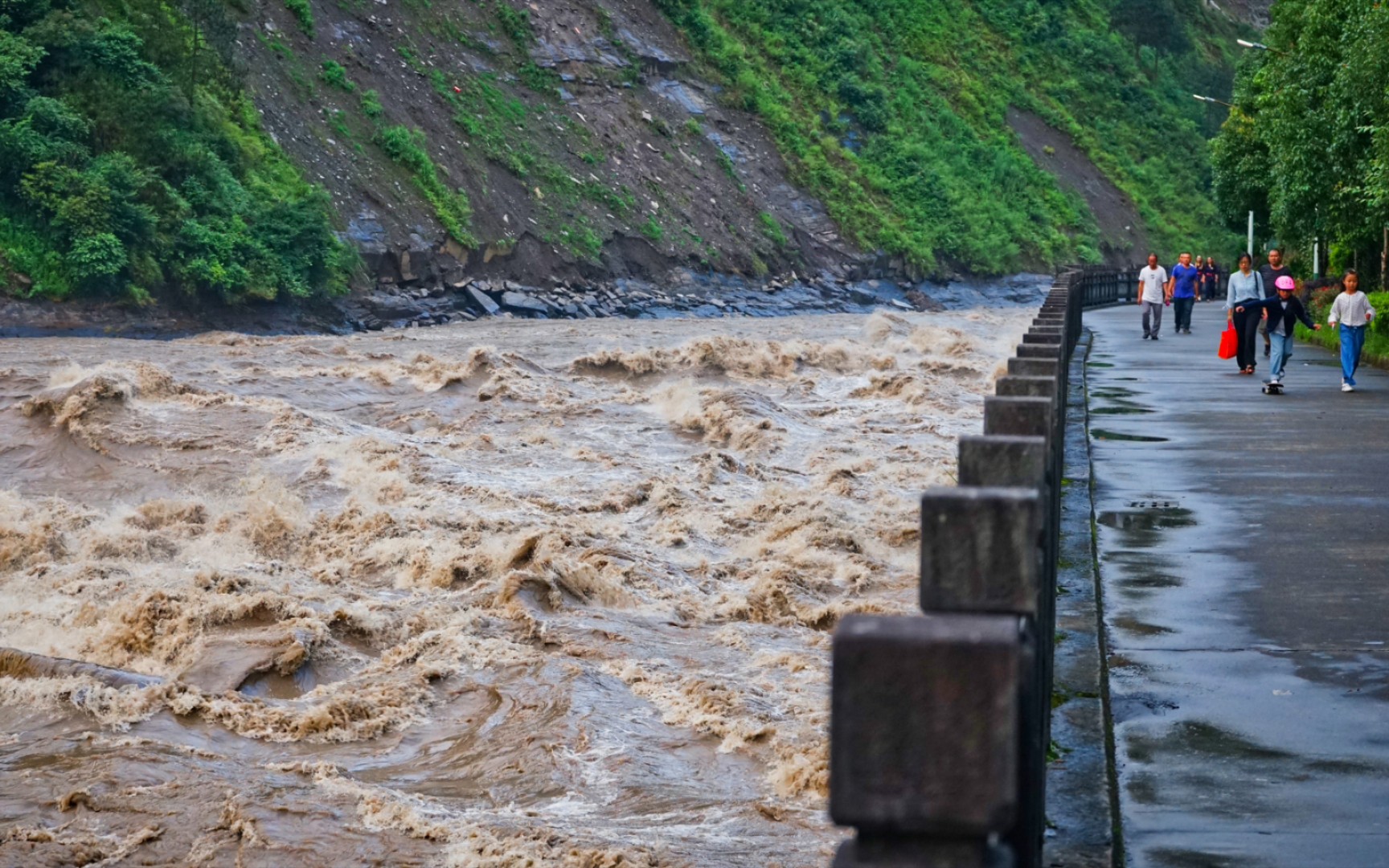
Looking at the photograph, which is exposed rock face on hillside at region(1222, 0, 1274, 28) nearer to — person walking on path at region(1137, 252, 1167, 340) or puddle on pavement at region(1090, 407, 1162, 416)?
person walking on path at region(1137, 252, 1167, 340)

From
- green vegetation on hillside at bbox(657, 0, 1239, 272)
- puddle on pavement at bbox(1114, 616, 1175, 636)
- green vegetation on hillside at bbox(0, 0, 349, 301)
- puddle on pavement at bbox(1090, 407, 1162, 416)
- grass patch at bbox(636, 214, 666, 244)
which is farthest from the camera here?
green vegetation on hillside at bbox(657, 0, 1239, 272)

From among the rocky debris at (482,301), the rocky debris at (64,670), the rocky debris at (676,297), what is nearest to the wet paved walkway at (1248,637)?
the rocky debris at (64,670)

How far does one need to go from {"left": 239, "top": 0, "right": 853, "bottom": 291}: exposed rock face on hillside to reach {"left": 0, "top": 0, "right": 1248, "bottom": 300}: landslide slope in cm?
12

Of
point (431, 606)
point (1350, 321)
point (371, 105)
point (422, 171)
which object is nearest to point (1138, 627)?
point (431, 606)

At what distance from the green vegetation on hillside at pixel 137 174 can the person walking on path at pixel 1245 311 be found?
24916 mm

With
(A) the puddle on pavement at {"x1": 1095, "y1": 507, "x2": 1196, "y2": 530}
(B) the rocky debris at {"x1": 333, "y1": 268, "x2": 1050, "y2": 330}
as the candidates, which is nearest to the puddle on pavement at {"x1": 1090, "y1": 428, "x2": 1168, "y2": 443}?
(A) the puddle on pavement at {"x1": 1095, "y1": 507, "x2": 1196, "y2": 530}

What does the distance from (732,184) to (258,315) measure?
26845mm

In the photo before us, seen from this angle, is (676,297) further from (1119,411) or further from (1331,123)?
(1119,411)

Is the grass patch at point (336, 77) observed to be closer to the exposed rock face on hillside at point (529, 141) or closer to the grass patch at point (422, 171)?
the exposed rock face on hillside at point (529, 141)

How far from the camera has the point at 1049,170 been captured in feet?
269

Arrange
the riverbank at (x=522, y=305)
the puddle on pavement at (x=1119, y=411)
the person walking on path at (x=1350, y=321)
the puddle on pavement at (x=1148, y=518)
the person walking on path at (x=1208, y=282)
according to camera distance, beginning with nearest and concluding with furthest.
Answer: the puddle on pavement at (x=1148, y=518)
the puddle on pavement at (x=1119, y=411)
the person walking on path at (x=1350, y=321)
the riverbank at (x=522, y=305)
the person walking on path at (x=1208, y=282)

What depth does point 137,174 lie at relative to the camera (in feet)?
128

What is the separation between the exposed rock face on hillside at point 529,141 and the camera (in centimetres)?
4878

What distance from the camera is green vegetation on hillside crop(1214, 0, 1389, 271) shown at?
877 inches
